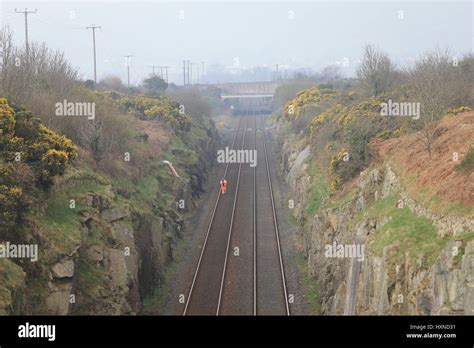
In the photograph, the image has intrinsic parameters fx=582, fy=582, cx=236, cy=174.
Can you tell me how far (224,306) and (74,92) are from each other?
17.6m

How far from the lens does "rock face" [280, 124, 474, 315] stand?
1434cm

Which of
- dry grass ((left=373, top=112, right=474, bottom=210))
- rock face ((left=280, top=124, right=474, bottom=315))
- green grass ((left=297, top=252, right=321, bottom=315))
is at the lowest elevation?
green grass ((left=297, top=252, right=321, bottom=315))

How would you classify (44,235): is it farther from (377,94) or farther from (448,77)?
(377,94)

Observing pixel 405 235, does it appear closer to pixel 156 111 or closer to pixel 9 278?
pixel 9 278

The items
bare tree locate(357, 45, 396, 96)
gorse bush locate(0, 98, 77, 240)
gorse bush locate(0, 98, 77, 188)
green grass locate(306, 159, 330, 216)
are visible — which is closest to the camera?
gorse bush locate(0, 98, 77, 240)

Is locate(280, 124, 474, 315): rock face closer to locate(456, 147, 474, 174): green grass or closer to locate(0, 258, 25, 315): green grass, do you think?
locate(456, 147, 474, 174): green grass

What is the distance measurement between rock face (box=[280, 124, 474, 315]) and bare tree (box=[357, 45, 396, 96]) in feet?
62.2

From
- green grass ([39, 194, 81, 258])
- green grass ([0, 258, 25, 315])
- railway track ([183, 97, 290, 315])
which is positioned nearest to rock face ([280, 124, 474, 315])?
railway track ([183, 97, 290, 315])

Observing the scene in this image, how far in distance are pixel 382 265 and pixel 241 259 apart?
40.1 ft

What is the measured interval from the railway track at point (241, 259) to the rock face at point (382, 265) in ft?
6.71

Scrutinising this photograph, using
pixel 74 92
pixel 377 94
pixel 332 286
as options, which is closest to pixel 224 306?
pixel 332 286

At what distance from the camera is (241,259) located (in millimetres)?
29406
